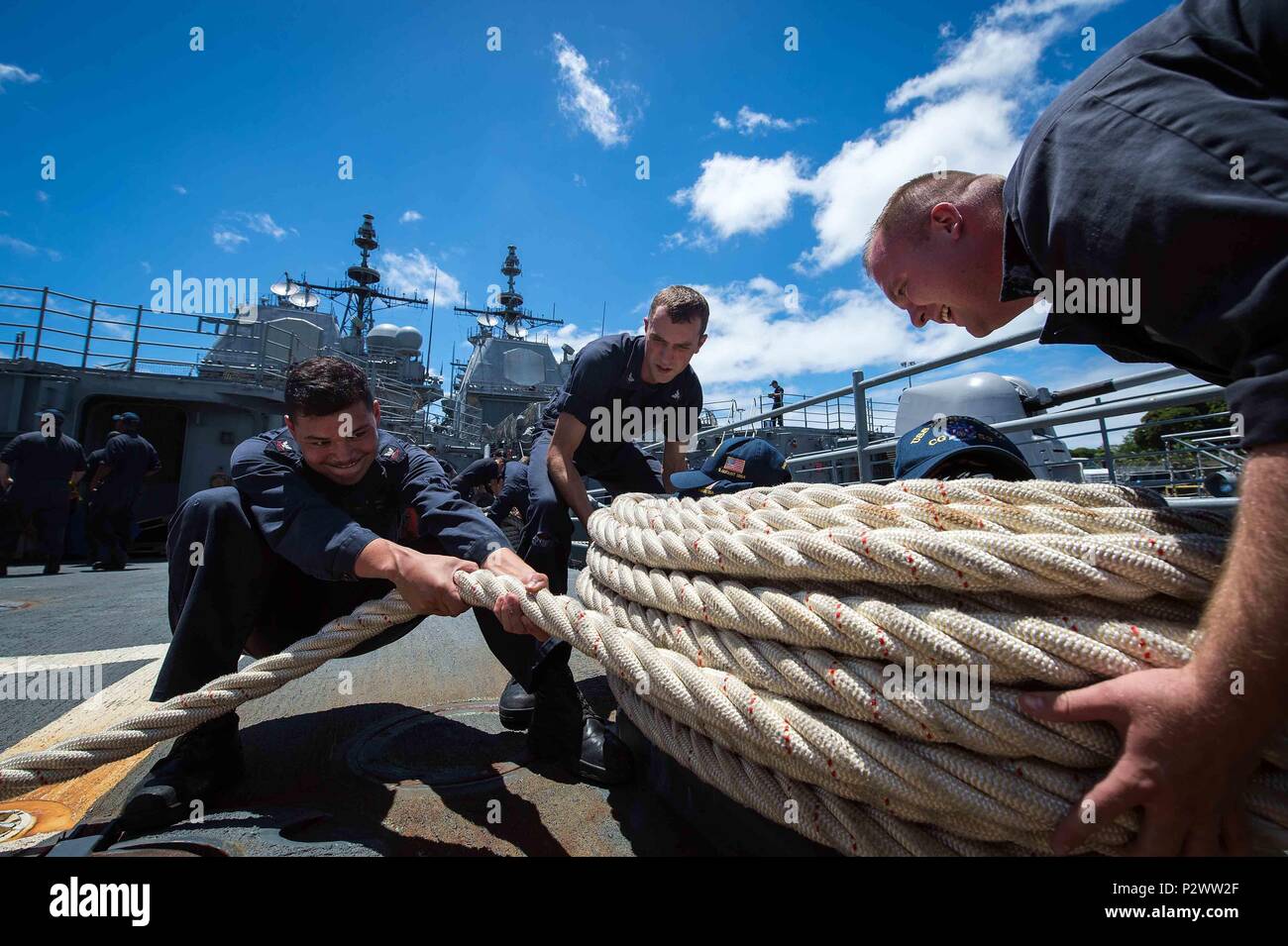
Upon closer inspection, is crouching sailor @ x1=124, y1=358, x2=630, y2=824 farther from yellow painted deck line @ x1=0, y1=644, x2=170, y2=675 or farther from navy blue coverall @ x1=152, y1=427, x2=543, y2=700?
yellow painted deck line @ x1=0, y1=644, x2=170, y2=675

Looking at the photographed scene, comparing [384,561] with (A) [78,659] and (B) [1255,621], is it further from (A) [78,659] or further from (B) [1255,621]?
(A) [78,659]

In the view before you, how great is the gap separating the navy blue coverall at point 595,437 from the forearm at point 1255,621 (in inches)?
76.3

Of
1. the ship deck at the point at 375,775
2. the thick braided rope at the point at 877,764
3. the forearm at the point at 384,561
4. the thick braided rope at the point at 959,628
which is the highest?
the forearm at the point at 384,561

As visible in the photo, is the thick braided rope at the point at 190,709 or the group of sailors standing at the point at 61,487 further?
the group of sailors standing at the point at 61,487

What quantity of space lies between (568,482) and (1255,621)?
196 centimetres

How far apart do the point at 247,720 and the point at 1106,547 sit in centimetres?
204

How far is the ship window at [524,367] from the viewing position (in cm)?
2278

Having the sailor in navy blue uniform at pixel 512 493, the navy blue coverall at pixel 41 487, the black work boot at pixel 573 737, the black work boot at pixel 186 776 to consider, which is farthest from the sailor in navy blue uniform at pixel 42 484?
the black work boot at pixel 573 737

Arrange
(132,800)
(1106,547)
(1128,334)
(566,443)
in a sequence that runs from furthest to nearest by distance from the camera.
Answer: (566,443), (132,800), (1128,334), (1106,547)

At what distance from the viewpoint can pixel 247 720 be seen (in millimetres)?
1675

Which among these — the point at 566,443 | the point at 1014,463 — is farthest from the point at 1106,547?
the point at 566,443

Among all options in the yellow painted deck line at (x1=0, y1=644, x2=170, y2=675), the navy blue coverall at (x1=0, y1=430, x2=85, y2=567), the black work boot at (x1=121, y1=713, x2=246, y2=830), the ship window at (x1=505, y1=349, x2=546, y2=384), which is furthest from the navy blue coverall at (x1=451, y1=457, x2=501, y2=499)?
the ship window at (x1=505, y1=349, x2=546, y2=384)

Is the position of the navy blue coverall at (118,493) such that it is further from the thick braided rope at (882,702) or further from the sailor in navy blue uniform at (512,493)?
the thick braided rope at (882,702)
